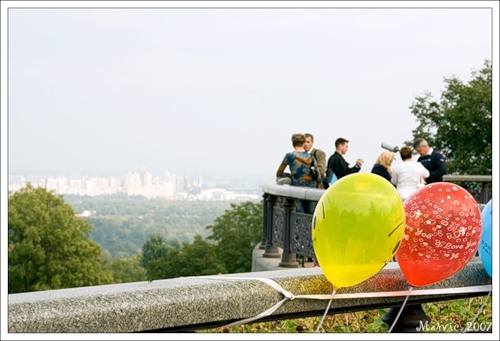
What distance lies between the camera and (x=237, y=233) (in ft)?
153

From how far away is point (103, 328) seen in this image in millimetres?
3438

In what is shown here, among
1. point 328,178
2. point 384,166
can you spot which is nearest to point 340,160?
point 328,178

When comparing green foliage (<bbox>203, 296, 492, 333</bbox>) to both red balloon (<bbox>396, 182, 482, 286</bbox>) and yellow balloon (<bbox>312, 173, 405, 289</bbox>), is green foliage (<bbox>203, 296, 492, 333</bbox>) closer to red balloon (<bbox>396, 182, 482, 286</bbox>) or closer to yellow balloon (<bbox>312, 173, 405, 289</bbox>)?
red balloon (<bbox>396, 182, 482, 286</bbox>)

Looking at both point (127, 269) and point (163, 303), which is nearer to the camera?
point (163, 303)

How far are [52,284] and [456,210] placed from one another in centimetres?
4374

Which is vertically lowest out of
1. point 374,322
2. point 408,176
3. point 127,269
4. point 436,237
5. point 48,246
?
point 127,269

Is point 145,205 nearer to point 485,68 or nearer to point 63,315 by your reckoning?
point 485,68

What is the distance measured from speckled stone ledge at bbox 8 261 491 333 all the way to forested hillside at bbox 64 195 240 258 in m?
44.4

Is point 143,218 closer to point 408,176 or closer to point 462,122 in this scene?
point 462,122

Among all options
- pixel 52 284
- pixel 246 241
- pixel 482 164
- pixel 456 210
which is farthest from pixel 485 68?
pixel 456 210

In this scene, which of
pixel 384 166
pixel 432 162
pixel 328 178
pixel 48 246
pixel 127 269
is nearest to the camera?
pixel 384 166

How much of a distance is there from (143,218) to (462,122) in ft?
77.7

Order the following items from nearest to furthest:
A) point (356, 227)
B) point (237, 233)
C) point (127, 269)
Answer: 1. point (356, 227)
2. point (237, 233)
3. point (127, 269)

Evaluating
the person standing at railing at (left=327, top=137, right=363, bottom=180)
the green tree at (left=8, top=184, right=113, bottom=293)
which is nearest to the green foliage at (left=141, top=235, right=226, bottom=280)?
the green tree at (left=8, top=184, right=113, bottom=293)
